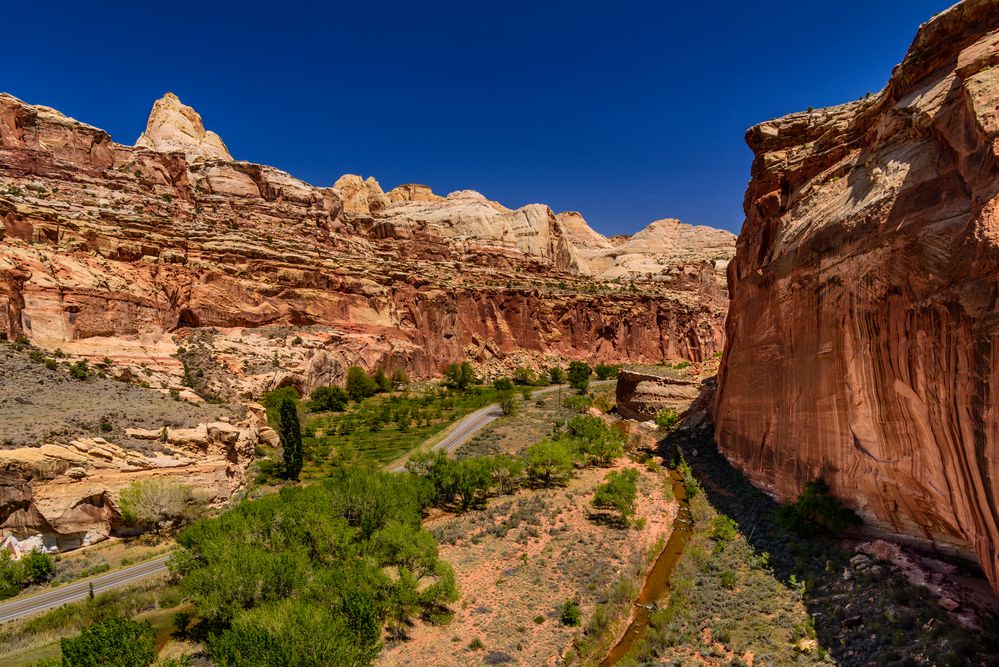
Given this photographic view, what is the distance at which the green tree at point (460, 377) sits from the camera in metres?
69.2

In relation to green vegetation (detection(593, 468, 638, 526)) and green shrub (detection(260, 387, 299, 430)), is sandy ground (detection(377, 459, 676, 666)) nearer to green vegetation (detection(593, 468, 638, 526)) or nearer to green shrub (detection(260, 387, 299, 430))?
green vegetation (detection(593, 468, 638, 526))

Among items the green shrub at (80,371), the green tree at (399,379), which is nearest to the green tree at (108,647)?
the green shrub at (80,371)

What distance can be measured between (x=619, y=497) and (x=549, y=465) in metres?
6.88

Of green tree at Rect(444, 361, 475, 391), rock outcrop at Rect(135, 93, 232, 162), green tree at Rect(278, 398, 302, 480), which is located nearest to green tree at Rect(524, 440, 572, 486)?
green tree at Rect(278, 398, 302, 480)

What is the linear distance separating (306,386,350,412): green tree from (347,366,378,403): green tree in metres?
2.87

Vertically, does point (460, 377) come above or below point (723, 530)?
above

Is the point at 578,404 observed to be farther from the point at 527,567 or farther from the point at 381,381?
the point at 527,567

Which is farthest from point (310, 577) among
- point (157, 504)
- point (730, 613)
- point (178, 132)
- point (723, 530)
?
point (178, 132)

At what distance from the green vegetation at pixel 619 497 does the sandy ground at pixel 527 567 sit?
2.58ft

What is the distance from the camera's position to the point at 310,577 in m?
16.9

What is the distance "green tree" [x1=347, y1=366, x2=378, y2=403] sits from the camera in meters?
59.2

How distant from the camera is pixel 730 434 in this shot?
31938 mm

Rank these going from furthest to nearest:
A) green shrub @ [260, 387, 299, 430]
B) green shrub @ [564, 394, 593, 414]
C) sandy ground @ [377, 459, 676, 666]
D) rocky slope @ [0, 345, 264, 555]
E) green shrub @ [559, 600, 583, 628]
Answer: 1. green shrub @ [564, 394, 593, 414]
2. green shrub @ [260, 387, 299, 430]
3. rocky slope @ [0, 345, 264, 555]
4. green shrub @ [559, 600, 583, 628]
5. sandy ground @ [377, 459, 676, 666]

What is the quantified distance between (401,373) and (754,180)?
161 feet
